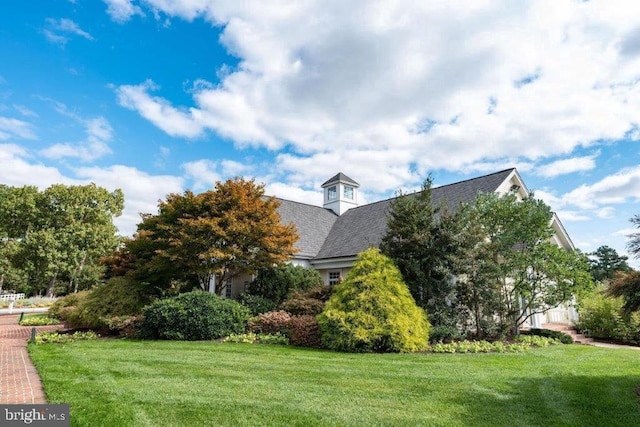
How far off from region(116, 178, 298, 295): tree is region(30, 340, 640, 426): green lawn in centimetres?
504

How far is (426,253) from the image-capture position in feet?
40.5

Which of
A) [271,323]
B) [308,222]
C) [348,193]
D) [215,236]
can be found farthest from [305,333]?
[348,193]

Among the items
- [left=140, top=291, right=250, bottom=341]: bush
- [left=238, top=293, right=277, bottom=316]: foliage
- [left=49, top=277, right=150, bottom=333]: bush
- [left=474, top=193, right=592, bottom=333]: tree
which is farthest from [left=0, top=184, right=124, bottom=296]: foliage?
[left=474, top=193, right=592, bottom=333]: tree

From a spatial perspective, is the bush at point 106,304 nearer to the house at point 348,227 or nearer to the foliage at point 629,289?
the house at point 348,227

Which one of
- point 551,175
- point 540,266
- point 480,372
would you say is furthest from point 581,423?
point 551,175

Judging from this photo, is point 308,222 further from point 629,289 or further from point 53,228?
point 53,228

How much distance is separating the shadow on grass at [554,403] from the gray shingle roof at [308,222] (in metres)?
14.1

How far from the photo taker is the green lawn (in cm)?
488

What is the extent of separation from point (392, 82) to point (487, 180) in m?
9.28

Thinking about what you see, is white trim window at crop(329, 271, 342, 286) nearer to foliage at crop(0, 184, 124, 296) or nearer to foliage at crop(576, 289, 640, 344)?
→ foliage at crop(576, 289, 640, 344)

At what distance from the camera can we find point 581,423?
488cm

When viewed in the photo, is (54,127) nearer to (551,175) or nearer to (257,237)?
(257,237)

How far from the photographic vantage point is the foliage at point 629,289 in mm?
5926

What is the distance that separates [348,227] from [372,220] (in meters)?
1.80
